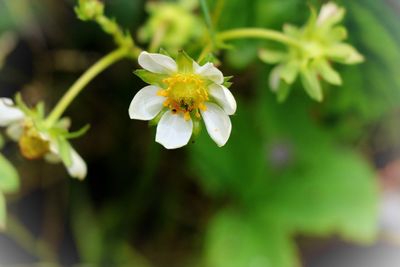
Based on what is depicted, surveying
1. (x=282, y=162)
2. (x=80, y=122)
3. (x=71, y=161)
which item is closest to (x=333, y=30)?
(x=71, y=161)

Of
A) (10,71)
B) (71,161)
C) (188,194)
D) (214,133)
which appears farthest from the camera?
(188,194)

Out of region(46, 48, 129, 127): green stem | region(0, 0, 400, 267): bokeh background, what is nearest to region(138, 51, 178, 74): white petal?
region(46, 48, 129, 127): green stem

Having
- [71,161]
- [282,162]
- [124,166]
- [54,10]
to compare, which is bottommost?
[71,161]

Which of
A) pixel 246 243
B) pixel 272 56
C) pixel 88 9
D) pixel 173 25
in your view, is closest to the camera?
pixel 88 9

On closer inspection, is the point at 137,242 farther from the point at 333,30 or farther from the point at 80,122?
the point at 333,30

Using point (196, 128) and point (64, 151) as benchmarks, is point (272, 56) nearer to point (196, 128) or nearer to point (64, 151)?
point (196, 128)

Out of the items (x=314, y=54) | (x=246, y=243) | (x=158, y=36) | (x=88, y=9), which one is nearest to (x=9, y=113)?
(x=88, y=9)

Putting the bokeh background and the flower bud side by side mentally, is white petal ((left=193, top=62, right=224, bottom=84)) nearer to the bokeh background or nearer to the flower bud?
the flower bud

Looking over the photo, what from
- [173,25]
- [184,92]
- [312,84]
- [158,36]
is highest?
[173,25]
